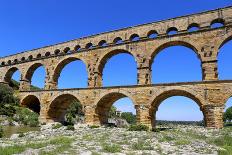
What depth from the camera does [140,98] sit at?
104ft

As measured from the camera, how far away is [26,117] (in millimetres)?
41281

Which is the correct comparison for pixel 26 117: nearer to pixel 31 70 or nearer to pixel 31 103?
pixel 31 103

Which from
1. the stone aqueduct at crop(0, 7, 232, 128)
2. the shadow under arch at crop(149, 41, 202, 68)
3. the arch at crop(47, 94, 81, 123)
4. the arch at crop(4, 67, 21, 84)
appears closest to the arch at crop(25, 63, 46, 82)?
the stone aqueduct at crop(0, 7, 232, 128)

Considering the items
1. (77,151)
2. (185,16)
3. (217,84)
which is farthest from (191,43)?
(77,151)

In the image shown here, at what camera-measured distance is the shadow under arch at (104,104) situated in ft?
113

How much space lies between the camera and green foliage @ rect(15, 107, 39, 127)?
39213 mm

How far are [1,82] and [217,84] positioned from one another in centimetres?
3873

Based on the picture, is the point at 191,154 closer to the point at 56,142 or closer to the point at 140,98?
the point at 56,142

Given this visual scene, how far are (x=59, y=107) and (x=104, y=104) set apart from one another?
8842 millimetres

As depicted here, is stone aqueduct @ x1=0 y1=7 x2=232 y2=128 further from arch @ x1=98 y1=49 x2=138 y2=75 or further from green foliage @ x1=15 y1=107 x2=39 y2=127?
green foliage @ x1=15 y1=107 x2=39 y2=127

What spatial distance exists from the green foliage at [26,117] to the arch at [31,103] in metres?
1.57

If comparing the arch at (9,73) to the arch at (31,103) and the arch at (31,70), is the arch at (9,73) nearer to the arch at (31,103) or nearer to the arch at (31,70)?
the arch at (31,70)

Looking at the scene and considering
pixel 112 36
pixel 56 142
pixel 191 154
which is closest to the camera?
pixel 191 154

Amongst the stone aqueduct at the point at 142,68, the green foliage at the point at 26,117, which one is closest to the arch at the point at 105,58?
the stone aqueduct at the point at 142,68
